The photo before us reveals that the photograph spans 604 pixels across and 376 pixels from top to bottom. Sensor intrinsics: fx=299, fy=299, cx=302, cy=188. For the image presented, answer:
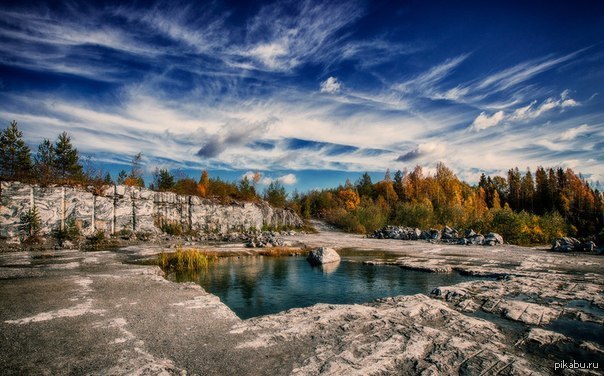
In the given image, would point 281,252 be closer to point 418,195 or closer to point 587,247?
point 587,247

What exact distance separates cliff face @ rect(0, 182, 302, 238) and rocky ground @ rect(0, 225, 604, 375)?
75.9 feet

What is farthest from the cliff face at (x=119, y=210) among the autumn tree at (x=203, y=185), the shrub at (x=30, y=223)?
the autumn tree at (x=203, y=185)

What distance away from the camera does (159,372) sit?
5762mm

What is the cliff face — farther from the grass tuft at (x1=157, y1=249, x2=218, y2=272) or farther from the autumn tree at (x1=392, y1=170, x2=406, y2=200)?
the autumn tree at (x1=392, y1=170, x2=406, y2=200)

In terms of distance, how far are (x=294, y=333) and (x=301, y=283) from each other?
944 centimetres

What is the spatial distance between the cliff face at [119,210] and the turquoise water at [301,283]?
71.6 ft

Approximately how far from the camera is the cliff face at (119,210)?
30031 millimetres

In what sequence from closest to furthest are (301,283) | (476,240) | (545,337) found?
(545,337) < (301,283) < (476,240)

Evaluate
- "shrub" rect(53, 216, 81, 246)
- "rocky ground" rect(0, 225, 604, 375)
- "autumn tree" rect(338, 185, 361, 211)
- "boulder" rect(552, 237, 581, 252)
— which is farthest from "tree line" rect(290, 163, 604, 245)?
"shrub" rect(53, 216, 81, 246)

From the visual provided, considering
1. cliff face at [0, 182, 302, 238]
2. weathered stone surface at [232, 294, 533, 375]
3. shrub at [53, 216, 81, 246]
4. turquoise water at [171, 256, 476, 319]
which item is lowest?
turquoise water at [171, 256, 476, 319]

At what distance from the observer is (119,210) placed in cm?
3844

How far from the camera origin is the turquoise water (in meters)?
13.5

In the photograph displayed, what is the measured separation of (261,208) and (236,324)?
163 ft

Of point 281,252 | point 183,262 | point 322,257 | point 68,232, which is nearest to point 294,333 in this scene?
point 183,262
